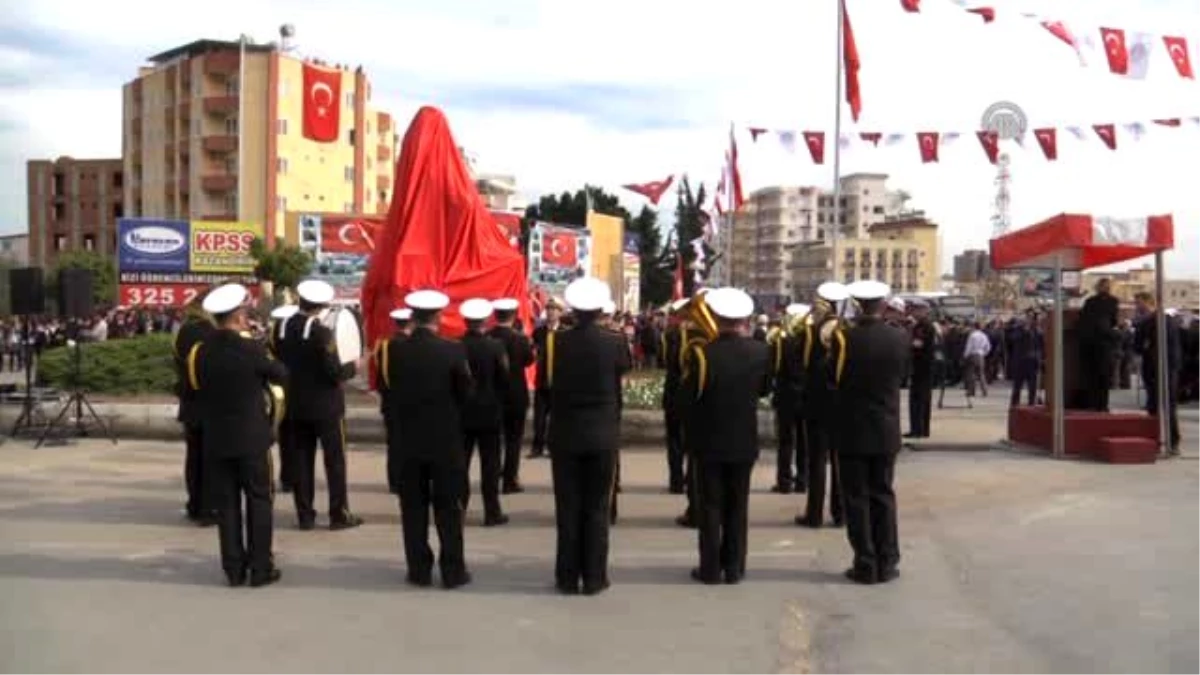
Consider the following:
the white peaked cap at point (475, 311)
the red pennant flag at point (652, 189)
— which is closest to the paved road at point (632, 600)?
the white peaked cap at point (475, 311)

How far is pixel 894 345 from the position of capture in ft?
28.0

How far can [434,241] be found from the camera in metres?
19.0

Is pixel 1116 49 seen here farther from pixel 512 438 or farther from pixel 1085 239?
pixel 512 438

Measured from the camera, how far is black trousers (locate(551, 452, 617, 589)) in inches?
312

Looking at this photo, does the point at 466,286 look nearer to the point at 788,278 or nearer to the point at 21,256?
the point at 21,256

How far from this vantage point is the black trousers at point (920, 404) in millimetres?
15914

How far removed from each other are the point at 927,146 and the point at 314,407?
49.0 ft

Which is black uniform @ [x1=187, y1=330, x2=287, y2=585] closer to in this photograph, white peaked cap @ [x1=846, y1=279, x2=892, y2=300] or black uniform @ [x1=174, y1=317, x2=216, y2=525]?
black uniform @ [x1=174, y1=317, x2=216, y2=525]

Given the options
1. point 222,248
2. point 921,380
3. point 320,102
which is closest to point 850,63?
point 921,380

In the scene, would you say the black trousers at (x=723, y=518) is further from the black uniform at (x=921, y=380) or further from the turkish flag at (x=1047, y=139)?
the turkish flag at (x=1047, y=139)

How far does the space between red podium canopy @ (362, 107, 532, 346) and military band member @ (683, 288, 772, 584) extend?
33.3 feet

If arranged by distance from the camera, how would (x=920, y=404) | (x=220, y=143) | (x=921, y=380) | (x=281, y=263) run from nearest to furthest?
A: (x=921, y=380)
(x=920, y=404)
(x=281, y=263)
(x=220, y=143)

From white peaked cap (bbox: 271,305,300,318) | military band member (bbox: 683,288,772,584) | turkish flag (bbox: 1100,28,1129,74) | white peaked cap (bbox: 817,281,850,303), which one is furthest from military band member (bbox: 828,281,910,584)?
turkish flag (bbox: 1100,28,1129,74)

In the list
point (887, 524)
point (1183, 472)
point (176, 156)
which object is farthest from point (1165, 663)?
point (176, 156)
